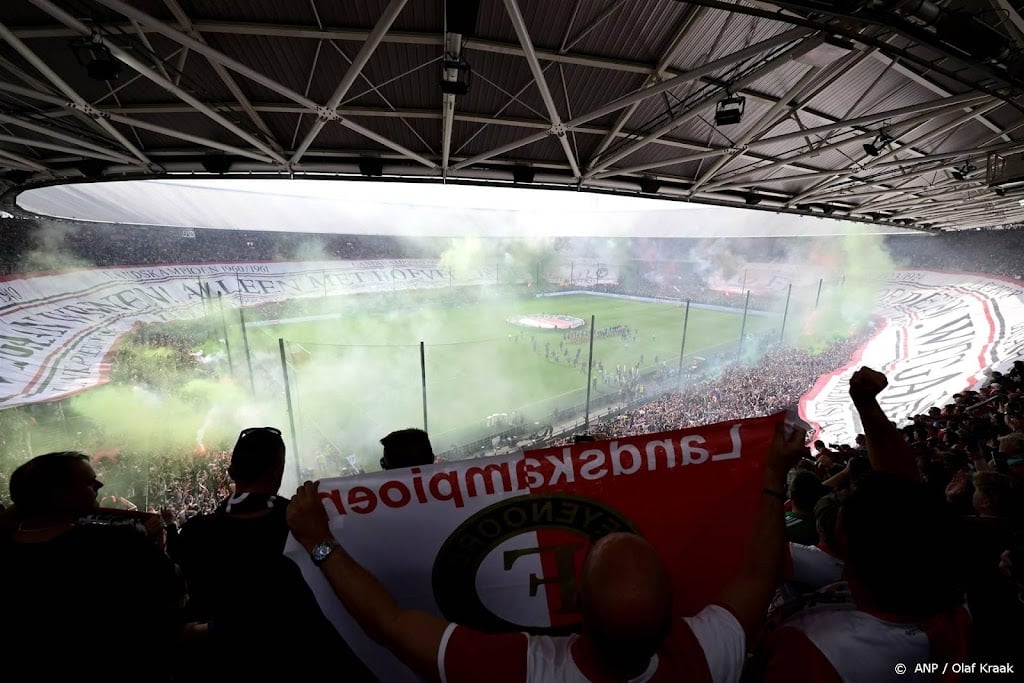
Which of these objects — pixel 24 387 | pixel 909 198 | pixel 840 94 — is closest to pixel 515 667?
pixel 840 94

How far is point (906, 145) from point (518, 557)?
1019 cm

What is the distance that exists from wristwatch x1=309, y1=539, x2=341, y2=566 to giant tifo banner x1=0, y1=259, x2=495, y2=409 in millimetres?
15176

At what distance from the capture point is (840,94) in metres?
6.75

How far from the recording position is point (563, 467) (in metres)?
1.67

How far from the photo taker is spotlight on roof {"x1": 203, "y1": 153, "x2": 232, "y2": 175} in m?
7.55

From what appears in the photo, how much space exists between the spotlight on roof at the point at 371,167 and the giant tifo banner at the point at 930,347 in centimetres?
1476

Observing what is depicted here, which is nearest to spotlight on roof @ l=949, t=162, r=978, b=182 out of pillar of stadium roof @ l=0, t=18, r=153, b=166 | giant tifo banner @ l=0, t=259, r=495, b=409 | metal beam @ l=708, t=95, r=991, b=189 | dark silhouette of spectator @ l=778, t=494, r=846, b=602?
metal beam @ l=708, t=95, r=991, b=189

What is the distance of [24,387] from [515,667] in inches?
653

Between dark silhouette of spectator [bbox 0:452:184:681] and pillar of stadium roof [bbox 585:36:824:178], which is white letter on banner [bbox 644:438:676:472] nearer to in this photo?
dark silhouette of spectator [bbox 0:452:184:681]

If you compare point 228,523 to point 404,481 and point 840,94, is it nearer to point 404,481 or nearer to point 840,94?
point 404,481

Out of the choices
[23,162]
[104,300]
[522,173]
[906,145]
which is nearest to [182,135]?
[23,162]

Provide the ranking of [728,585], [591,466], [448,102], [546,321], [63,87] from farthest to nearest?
[546,321], [448,102], [63,87], [591,466], [728,585]

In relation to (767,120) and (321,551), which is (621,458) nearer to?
(321,551)

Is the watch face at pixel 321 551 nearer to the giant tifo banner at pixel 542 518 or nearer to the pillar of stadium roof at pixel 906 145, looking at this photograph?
the giant tifo banner at pixel 542 518
